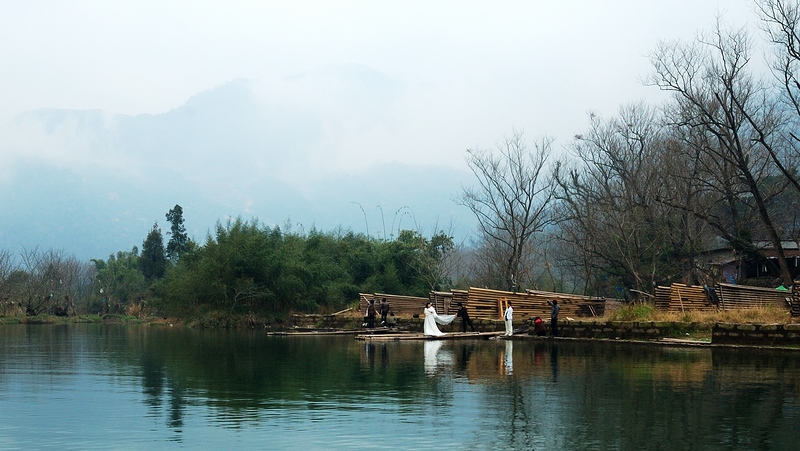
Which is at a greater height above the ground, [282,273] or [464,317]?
[282,273]

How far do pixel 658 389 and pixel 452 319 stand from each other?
65.5 feet

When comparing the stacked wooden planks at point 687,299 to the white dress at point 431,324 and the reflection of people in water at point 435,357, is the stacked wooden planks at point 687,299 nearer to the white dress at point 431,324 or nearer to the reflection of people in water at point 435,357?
the white dress at point 431,324

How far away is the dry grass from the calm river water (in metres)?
2.83

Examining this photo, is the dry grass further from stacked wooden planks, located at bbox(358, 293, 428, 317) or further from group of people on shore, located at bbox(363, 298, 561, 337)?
stacked wooden planks, located at bbox(358, 293, 428, 317)

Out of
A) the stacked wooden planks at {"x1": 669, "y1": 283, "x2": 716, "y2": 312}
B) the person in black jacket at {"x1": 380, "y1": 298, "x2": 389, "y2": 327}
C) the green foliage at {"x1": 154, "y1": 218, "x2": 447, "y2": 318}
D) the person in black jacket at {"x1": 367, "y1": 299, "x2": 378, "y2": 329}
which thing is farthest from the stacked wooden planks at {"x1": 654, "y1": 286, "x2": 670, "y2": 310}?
the green foliage at {"x1": 154, "y1": 218, "x2": 447, "y2": 318}

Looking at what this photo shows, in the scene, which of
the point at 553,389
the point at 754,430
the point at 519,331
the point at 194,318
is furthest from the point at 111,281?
the point at 754,430

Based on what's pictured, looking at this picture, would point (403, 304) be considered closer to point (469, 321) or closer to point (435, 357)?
point (469, 321)

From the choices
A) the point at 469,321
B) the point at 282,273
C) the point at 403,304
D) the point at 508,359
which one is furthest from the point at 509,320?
the point at 282,273

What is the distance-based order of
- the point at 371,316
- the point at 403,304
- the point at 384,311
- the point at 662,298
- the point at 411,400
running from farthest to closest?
the point at 403,304 < the point at 384,311 < the point at 371,316 < the point at 662,298 < the point at 411,400

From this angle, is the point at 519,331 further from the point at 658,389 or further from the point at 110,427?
the point at 110,427

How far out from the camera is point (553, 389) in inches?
656

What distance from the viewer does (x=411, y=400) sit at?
1542 cm

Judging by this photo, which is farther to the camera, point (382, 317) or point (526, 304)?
point (382, 317)

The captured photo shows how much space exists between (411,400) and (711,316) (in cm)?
1677
